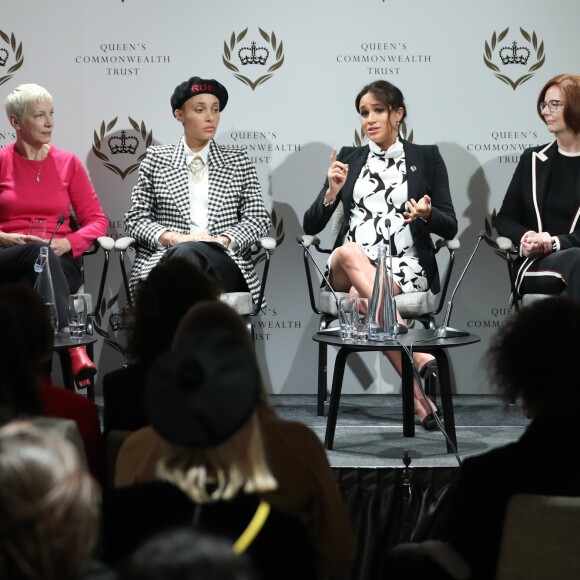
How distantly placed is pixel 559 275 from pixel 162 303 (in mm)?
2496

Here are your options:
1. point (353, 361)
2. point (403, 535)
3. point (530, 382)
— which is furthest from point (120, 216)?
point (530, 382)

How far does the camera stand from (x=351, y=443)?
416 cm

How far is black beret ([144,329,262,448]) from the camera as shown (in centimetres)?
141

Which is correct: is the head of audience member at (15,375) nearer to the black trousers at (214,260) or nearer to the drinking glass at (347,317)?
the drinking glass at (347,317)

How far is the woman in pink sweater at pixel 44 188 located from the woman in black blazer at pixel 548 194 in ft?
6.65

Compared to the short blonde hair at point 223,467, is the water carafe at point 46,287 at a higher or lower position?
lower

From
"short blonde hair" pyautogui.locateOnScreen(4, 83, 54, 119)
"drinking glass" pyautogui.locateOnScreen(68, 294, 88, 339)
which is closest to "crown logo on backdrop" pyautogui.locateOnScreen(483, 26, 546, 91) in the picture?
"short blonde hair" pyautogui.locateOnScreen(4, 83, 54, 119)

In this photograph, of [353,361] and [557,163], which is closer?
[557,163]

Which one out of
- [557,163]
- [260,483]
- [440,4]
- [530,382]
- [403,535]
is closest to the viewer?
[260,483]

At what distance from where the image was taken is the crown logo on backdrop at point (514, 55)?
5344mm

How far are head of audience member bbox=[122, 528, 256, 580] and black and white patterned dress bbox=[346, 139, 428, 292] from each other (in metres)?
3.91

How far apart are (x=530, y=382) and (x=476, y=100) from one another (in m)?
3.79

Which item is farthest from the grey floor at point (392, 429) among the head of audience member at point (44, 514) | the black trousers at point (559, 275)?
the head of audience member at point (44, 514)

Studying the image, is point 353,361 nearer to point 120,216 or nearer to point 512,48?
point 120,216
